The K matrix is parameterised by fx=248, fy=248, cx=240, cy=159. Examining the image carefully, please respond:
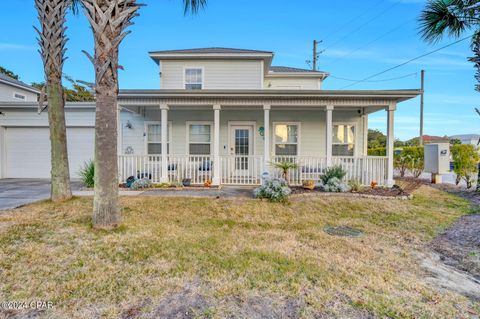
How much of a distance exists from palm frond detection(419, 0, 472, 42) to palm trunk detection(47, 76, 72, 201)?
34.6ft

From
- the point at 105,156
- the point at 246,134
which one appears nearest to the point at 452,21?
the point at 246,134

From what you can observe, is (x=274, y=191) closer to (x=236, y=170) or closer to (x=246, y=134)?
(x=236, y=170)

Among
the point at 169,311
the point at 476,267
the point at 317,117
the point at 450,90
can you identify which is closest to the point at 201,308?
the point at 169,311

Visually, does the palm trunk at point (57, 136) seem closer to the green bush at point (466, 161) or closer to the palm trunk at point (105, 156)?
the palm trunk at point (105, 156)

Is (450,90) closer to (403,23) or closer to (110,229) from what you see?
(403,23)

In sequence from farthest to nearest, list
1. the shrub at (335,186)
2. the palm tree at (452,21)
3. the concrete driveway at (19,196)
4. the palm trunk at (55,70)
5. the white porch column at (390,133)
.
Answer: the white porch column at (390,133) → the shrub at (335,186) → the palm tree at (452,21) → the concrete driveway at (19,196) → the palm trunk at (55,70)

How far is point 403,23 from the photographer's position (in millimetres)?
14117

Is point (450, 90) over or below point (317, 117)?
over

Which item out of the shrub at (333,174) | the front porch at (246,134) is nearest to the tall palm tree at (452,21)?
the front porch at (246,134)

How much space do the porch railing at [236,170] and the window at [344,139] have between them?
5.08 feet

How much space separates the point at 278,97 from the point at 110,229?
258 inches

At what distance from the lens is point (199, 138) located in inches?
424

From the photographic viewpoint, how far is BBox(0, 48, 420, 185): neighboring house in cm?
875

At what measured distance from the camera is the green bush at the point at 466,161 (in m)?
9.16
